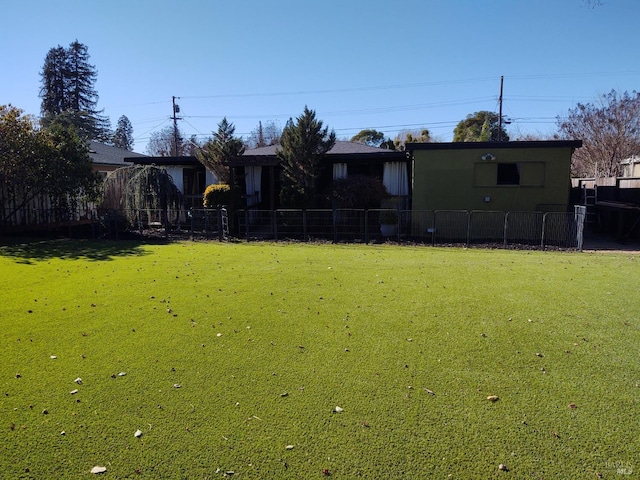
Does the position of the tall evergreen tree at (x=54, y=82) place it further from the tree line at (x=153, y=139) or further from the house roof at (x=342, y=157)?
the house roof at (x=342, y=157)

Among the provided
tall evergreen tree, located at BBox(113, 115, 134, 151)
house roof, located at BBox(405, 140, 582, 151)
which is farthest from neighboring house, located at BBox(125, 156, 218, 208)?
tall evergreen tree, located at BBox(113, 115, 134, 151)

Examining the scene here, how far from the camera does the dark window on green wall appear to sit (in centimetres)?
1494

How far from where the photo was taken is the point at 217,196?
15953 mm

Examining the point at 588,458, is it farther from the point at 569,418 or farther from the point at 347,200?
the point at 347,200

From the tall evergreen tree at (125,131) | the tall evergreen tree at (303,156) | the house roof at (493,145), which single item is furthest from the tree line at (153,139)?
the tall evergreen tree at (125,131)

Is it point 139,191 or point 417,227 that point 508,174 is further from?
point 139,191

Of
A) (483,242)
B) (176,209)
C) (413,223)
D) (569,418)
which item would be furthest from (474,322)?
(176,209)

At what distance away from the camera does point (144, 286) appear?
24.2 ft

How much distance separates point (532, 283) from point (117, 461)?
23.5ft

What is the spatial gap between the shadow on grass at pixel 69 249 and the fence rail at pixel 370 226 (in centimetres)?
144

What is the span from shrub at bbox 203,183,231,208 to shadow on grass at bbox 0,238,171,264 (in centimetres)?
255

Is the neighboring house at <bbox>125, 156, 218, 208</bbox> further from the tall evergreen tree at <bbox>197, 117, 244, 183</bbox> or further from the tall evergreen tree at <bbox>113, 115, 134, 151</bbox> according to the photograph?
the tall evergreen tree at <bbox>113, 115, 134, 151</bbox>

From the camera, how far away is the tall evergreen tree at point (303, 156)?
1507cm

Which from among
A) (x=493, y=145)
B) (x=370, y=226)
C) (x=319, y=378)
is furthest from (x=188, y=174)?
(x=319, y=378)
